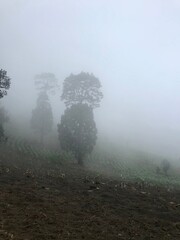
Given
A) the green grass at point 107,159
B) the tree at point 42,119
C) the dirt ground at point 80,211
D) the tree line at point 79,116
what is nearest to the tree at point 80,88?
the tree line at point 79,116

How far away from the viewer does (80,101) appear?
164 ft

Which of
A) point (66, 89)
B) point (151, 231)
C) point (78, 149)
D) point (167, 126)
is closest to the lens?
point (151, 231)

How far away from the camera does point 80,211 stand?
1455 cm

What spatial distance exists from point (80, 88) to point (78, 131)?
6936mm

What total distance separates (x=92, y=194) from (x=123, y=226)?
493 centimetres

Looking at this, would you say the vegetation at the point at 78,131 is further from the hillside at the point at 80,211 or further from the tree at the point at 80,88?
the hillside at the point at 80,211

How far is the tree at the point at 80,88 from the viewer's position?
49.1 meters

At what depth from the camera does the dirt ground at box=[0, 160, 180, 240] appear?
39.3ft

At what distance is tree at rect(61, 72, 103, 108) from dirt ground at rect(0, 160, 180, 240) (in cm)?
2916

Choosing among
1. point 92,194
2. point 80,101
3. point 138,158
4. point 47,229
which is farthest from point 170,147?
point 47,229

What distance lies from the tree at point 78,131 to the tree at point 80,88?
138 inches

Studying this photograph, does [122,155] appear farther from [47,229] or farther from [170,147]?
[47,229]

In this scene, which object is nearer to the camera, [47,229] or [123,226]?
[47,229]

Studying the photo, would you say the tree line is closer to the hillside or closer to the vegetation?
the vegetation
